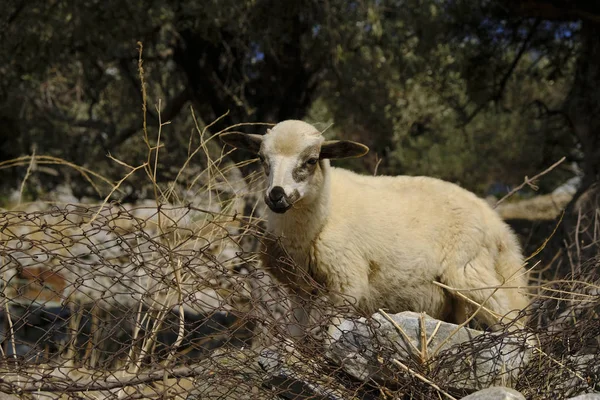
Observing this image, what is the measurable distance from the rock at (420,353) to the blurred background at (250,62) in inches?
200

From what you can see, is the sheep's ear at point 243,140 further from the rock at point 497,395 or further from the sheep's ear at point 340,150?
the rock at point 497,395

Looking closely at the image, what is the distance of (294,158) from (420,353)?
1.55 metres

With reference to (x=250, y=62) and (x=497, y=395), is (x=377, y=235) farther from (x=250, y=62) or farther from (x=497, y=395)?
(x=250, y=62)

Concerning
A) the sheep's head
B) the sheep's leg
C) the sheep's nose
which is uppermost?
the sheep's head

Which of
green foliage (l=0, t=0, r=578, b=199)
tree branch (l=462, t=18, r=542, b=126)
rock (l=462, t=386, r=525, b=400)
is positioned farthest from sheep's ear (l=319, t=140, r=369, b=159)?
tree branch (l=462, t=18, r=542, b=126)

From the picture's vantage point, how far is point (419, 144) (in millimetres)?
24719

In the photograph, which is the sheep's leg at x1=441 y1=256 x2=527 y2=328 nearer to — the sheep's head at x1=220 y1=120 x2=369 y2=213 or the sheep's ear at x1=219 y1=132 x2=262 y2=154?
the sheep's head at x1=220 y1=120 x2=369 y2=213

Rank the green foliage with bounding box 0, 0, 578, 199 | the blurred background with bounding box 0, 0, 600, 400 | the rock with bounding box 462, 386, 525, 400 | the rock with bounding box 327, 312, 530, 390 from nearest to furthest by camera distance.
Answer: the rock with bounding box 462, 386, 525, 400 < the rock with bounding box 327, 312, 530, 390 < the blurred background with bounding box 0, 0, 600, 400 < the green foliage with bounding box 0, 0, 578, 199

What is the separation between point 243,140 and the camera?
16.2ft

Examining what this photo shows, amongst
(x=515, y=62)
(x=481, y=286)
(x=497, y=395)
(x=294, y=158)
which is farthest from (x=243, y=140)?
(x=515, y=62)

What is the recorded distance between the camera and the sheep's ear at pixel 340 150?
4.70m

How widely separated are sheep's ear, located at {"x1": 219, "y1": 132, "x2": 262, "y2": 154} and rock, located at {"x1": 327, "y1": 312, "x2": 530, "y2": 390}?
1.60 m

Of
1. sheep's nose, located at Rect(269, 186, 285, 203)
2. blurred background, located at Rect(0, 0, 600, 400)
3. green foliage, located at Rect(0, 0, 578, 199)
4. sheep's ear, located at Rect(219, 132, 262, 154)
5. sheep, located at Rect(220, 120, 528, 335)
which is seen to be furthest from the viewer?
green foliage, located at Rect(0, 0, 578, 199)

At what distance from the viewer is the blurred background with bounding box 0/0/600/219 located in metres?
9.21
